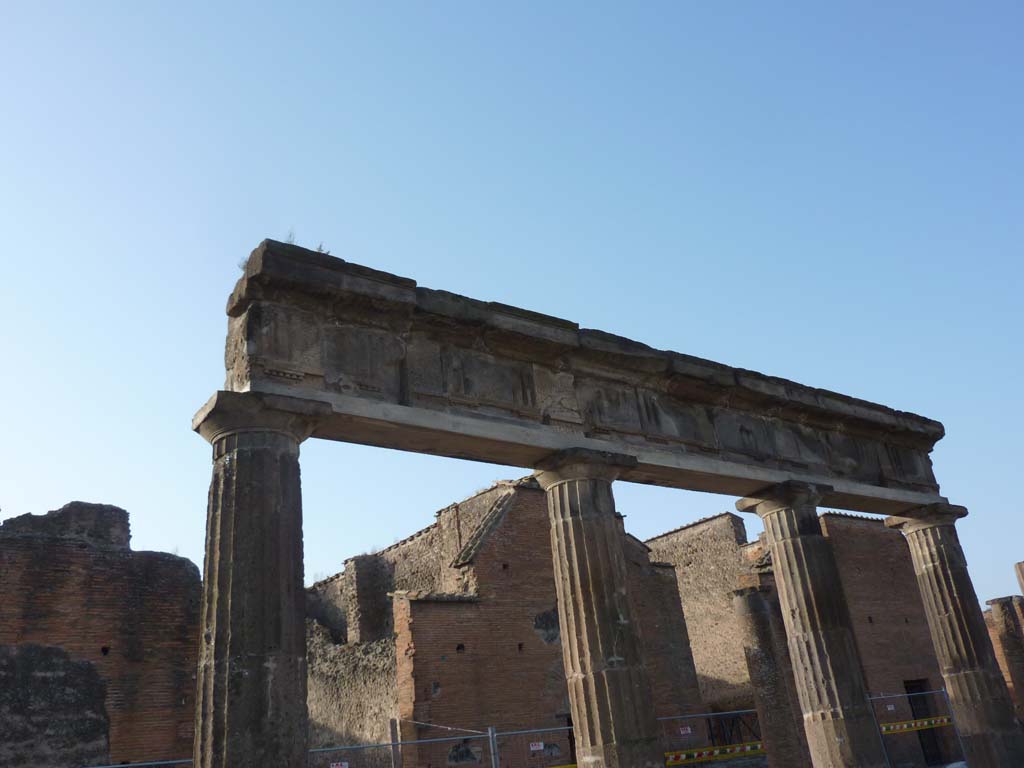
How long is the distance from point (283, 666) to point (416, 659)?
6.94 m

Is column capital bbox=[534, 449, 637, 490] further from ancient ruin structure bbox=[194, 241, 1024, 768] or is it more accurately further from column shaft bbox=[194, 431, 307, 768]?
column shaft bbox=[194, 431, 307, 768]

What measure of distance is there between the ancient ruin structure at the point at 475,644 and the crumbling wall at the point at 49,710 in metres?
3.98

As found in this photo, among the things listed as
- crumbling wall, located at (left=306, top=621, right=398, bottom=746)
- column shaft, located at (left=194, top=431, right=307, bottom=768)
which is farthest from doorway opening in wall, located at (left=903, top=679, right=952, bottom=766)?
column shaft, located at (left=194, top=431, right=307, bottom=768)

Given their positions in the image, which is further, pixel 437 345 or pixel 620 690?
pixel 437 345

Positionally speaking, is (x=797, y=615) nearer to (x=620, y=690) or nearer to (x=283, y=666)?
(x=620, y=690)

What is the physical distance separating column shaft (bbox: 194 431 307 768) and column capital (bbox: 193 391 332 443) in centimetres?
5

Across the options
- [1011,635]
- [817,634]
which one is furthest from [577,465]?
[1011,635]

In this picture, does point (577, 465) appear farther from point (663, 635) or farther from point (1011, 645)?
point (1011, 645)

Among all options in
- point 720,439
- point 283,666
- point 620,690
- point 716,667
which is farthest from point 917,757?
point 283,666

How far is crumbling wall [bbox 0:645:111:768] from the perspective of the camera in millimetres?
9039

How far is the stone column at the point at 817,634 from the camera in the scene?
7.87 metres

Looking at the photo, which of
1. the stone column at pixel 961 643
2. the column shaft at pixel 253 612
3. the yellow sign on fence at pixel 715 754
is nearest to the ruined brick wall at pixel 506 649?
the yellow sign on fence at pixel 715 754

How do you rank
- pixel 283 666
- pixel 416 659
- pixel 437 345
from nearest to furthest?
pixel 283 666 → pixel 437 345 → pixel 416 659

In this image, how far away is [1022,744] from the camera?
948 cm
